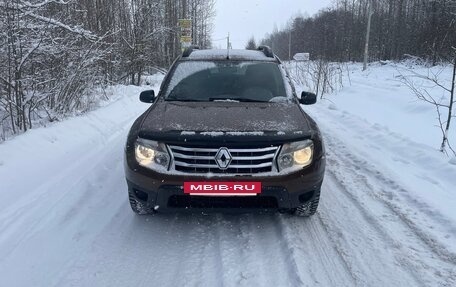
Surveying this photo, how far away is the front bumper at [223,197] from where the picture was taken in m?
3.46

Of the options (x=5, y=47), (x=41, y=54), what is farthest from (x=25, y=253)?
(x=41, y=54)

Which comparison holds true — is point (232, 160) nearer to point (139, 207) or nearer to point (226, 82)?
point (139, 207)

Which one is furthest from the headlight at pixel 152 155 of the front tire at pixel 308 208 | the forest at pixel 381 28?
the forest at pixel 381 28

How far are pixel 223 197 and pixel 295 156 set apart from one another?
0.75 m

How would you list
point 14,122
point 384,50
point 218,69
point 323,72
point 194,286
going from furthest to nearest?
Answer: point 384,50, point 323,72, point 14,122, point 218,69, point 194,286

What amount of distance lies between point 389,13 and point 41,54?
50867 millimetres

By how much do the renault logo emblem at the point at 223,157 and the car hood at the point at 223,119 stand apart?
160 mm

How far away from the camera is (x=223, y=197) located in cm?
352

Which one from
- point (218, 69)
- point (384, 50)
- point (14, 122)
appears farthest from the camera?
point (384, 50)

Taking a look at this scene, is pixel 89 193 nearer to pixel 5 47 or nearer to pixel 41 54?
pixel 5 47

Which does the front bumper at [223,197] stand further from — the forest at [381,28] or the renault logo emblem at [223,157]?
the forest at [381,28]

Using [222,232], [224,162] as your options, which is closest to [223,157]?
[224,162]

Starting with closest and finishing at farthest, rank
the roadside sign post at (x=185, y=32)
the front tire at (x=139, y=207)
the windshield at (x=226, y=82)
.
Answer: the front tire at (x=139, y=207), the windshield at (x=226, y=82), the roadside sign post at (x=185, y=32)

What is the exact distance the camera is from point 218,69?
5.18 meters
